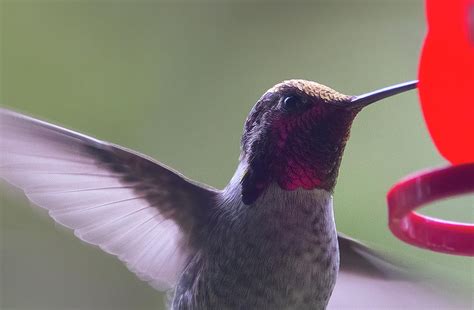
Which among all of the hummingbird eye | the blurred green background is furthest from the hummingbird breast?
the blurred green background

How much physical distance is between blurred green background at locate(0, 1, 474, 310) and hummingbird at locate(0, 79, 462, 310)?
1252mm

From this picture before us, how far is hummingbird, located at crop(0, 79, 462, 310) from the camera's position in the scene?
1.26 metres

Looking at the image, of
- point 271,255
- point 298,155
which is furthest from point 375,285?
point 298,155

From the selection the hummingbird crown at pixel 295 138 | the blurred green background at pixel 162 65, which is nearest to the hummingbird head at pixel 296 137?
the hummingbird crown at pixel 295 138

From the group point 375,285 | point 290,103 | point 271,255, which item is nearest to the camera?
point 290,103

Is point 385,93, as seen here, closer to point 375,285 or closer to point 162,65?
point 375,285

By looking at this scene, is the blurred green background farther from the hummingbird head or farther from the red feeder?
the red feeder

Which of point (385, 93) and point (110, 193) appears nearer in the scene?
point (385, 93)

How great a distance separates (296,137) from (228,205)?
0.23 meters

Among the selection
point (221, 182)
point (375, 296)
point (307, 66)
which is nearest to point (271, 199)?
point (375, 296)

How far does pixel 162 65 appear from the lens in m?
2.81

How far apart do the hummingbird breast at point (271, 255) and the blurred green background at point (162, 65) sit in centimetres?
131

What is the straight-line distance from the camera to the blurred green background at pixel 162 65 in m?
2.74

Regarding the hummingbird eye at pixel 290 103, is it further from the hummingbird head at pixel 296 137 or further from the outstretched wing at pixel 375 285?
the outstretched wing at pixel 375 285
